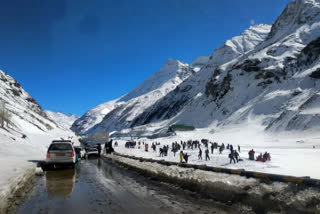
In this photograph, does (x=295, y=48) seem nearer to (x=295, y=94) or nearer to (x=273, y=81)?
(x=273, y=81)

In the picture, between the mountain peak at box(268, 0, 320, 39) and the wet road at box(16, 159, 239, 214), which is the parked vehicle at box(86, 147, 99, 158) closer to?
the wet road at box(16, 159, 239, 214)

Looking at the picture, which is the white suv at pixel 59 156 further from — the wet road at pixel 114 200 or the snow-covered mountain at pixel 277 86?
the snow-covered mountain at pixel 277 86

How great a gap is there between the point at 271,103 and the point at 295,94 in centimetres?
831

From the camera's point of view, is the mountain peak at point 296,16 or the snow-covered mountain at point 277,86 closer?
the snow-covered mountain at point 277,86

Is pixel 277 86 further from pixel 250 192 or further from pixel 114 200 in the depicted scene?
pixel 114 200

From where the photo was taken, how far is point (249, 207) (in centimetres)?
711

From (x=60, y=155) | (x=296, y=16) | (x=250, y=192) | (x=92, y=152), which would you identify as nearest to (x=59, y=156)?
(x=60, y=155)

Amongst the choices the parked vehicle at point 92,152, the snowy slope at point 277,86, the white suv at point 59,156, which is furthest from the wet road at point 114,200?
the snowy slope at point 277,86

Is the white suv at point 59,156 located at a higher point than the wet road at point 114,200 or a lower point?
higher

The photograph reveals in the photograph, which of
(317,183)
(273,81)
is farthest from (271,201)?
(273,81)

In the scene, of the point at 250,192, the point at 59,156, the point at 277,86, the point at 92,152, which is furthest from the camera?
the point at 277,86

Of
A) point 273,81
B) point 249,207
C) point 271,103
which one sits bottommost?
point 249,207

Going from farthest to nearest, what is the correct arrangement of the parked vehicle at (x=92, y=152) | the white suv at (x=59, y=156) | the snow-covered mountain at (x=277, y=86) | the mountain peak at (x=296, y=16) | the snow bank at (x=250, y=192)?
the mountain peak at (x=296, y=16), the snow-covered mountain at (x=277, y=86), the parked vehicle at (x=92, y=152), the white suv at (x=59, y=156), the snow bank at (x=250, y=192)

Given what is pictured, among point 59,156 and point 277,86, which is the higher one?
point 277,86
